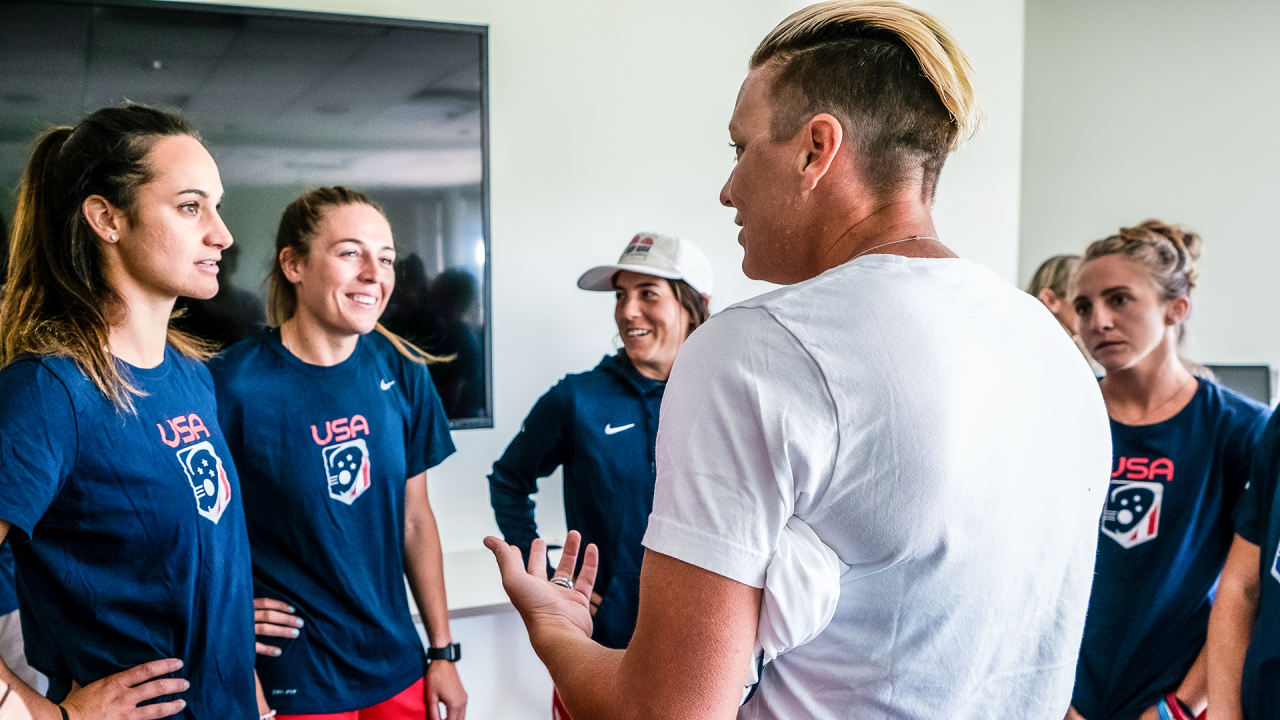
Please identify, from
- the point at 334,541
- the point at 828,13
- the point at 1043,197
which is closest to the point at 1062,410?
the point at 828,13

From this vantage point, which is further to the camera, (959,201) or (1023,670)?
(959,201)

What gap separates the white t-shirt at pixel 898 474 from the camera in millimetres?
607

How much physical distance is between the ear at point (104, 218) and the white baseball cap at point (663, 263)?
109cm

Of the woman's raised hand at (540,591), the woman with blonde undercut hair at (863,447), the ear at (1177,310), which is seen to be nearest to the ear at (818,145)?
the woman with blonde undercut hair at (863,447)

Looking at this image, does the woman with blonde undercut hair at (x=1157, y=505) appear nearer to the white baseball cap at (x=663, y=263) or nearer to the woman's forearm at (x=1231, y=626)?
the woman's forearm at (x=1231, y=626)

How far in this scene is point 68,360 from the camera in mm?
1188

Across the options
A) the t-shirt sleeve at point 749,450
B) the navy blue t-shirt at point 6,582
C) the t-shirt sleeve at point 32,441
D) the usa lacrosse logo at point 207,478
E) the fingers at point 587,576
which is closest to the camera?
the t-shirt sleeve at point 749,450

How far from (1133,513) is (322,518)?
67.7 inches

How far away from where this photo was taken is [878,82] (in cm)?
73

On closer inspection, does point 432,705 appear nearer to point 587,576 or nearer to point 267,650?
point 267,650

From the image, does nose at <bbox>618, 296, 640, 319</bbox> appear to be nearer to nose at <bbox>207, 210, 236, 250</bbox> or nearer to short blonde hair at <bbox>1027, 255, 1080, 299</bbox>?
nose at <bbox>207, 210, 236, 250</bbox>

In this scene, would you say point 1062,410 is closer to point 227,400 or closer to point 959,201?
point 227,400

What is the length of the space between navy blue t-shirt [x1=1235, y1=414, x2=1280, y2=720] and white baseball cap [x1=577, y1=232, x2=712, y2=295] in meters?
1.26

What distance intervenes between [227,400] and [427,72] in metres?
1.17
